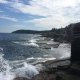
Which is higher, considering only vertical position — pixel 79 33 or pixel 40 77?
pixel 79 33

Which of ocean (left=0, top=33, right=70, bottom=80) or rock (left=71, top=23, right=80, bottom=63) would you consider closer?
rock (left=71, top=23, right=80, bottom=63)

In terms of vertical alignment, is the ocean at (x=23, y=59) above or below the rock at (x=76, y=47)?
below

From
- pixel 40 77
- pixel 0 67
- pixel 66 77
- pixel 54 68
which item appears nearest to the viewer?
pixel 66 77

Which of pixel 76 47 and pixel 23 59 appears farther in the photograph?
pixel 23 59

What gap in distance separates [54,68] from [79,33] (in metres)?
5.41

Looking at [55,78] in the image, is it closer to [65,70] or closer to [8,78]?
[65,70]

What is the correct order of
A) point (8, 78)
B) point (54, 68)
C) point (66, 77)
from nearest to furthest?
point (66, 77), point (8, 78), point (54, 68)

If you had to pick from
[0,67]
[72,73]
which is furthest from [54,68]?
[0,67]

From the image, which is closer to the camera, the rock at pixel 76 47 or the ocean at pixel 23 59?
the rock at pixel 76 47

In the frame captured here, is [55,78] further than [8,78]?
No

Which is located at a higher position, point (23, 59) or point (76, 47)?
point (76, 47)

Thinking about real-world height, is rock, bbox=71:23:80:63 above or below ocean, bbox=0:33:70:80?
above

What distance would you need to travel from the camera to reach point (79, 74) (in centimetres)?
2152

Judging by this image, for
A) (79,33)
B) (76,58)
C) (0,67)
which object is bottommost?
(0,67)
